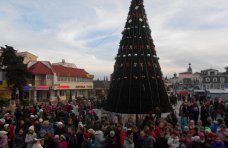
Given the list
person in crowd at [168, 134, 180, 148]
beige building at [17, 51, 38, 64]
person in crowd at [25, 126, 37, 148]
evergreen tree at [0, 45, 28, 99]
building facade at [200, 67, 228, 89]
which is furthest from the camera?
building facade at [200, 67, 228, 89]

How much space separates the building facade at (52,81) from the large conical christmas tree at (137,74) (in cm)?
2295

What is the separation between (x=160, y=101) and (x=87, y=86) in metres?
45.1

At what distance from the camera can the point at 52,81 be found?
46719 millimetres

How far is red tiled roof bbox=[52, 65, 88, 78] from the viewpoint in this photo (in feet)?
160

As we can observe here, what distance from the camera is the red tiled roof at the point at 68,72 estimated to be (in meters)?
48.7

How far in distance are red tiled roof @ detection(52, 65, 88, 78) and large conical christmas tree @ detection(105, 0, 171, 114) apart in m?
31.7

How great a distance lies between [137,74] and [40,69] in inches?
1211

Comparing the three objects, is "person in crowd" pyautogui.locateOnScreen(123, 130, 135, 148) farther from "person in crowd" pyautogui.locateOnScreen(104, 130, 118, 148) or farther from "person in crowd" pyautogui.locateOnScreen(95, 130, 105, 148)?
"person in crowd" pyautogui.locateOnScreen(95, 130, 105, 148)

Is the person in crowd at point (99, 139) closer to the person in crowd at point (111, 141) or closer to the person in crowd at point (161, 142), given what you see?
the person in crowd at point (111, 141)

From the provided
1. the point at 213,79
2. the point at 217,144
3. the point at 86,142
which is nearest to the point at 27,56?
the point at 86,142

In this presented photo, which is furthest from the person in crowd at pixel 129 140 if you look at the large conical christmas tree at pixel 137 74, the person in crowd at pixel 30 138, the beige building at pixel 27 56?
the beige building at pixel 27 56

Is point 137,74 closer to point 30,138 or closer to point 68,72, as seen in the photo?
point 30,138

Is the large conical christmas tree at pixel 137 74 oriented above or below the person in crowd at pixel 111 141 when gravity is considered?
above

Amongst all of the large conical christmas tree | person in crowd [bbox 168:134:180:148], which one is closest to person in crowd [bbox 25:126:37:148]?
person in crowd [bbox 168:134:180:148]
